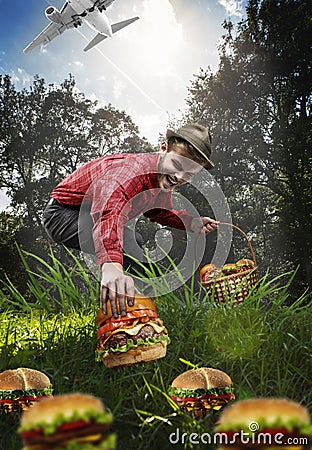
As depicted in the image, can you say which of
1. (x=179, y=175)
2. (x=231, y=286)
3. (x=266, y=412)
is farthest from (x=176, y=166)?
(x=266, y=412)

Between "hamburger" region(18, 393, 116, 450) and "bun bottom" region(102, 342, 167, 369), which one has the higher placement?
"hamburger" region(18, 393, 116, 450)

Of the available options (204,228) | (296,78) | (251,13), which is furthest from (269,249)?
(204,228)

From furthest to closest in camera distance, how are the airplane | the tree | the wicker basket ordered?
1. the airplane
2. the tree
3. the wicker basket

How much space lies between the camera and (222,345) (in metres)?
2.08

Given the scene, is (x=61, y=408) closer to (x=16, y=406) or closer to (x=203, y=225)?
(x=16, y=406)

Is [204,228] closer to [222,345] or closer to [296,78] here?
[222,345]

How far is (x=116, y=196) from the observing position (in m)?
1.90

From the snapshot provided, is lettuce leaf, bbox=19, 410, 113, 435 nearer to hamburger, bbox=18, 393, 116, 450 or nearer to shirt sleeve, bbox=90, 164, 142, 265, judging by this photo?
hamburger, bbox=18, 393, 116, 450

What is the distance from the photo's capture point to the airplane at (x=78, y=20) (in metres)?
11.6

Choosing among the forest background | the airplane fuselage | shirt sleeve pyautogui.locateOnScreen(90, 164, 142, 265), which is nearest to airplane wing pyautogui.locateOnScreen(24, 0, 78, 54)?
the airplane fuselage

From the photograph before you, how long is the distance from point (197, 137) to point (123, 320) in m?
1.09

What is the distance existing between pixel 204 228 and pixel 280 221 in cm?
519

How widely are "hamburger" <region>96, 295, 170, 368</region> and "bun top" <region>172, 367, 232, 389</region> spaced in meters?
0.16

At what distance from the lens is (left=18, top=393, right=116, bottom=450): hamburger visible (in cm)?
46
